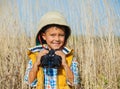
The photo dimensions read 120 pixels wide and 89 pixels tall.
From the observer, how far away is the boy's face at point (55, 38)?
5.51ft

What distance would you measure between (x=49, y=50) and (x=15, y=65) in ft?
1.98

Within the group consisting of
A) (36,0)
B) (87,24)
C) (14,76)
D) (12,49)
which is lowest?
(14,76)

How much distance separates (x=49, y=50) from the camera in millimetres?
1645

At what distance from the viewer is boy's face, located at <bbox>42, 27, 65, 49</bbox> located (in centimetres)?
168

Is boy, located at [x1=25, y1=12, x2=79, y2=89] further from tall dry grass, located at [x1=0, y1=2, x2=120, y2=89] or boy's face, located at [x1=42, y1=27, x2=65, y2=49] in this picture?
tall dry grass, located at [x1=0, y1=2, x2=120, y2=89]

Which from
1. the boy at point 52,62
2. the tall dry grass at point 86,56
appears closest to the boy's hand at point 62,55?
the boy at point 52,62

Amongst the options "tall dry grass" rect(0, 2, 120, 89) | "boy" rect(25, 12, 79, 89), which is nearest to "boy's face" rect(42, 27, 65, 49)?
"boy" rect(25, 12, 79, 89)

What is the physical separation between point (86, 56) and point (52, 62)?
1.68 feet

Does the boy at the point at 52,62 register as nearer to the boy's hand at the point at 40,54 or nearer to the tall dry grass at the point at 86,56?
the boy's hand at the point at 40,54

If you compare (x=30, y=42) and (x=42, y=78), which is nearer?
(x=42, y=78)

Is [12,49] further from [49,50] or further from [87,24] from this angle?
[49,50]

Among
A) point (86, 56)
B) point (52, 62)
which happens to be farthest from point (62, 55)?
point (86, 56)

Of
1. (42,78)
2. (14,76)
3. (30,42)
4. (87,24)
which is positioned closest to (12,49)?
(30,42)

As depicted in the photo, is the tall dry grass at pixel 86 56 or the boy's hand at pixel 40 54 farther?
the tall dry grass at pixel 86 56
